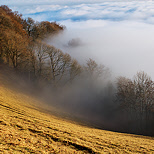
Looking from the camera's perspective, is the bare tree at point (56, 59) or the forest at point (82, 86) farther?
the bare tree at point (56, 59)

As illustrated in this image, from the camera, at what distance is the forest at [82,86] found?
28.9 meters

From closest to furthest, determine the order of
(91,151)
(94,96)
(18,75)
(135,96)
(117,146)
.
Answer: (91,151) < (117,146) < (135,96) < (18,75) < (94,96)

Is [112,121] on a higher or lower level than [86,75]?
lower

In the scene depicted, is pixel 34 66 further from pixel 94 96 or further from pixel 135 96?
pixel 135 96

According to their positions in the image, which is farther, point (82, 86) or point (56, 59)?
point (82, 86)

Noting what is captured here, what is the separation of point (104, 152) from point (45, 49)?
31.0 m

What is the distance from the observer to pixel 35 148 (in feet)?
24.3

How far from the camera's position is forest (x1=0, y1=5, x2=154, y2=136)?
94.7ft

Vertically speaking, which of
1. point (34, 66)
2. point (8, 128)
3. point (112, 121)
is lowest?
point (112, 121)

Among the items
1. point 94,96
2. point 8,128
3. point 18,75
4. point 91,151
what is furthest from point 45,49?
point 91,151

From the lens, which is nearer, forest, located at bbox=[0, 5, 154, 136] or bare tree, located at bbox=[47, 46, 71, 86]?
forest, located at bbox=[0, 5, 154, 136]

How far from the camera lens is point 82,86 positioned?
42312 mm

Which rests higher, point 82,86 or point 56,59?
point 56,59

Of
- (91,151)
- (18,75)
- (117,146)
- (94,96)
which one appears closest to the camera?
(91,151)
